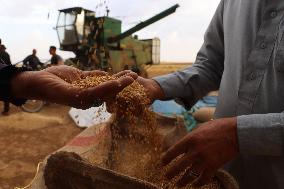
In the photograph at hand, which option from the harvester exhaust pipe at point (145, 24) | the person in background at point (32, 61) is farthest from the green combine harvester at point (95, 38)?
the person in background at point (32, 61)

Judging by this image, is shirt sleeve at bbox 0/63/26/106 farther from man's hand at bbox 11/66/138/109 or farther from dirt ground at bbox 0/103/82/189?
dirt ground at bbox 0/103/82/189

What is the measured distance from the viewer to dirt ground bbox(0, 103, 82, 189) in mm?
6661

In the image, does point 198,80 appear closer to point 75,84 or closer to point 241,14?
point 241,14

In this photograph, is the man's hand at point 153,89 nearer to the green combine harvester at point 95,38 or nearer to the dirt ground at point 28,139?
the dirt ground at point 28,139

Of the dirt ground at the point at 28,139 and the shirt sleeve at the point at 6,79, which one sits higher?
the shirt sleeve at the point at 6,79

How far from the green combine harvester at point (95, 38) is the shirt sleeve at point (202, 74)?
11.1 metres

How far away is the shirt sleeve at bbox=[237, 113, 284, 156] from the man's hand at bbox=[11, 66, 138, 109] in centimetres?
63

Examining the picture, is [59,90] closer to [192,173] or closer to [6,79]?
[6,79]

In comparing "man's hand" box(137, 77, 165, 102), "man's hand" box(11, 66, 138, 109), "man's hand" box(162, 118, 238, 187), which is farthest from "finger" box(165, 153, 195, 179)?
"man's hand" box(137, 77, 165, 102)

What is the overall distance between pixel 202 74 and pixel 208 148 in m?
0.86

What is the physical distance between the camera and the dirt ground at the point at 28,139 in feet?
21.9

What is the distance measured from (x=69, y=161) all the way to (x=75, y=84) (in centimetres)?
61

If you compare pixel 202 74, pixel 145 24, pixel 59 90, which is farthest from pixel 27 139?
pixel 145 24

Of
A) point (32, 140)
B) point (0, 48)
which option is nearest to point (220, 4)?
point (32, 140)
